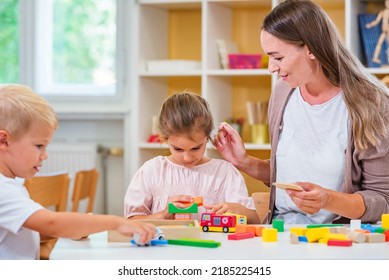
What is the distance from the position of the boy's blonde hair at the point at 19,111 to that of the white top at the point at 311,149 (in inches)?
30.2

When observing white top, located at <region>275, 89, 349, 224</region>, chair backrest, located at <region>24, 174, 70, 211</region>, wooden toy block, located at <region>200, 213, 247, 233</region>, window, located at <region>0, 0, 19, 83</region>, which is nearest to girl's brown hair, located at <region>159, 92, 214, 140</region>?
white top, located at <region>275, 89, 349, 224</region>

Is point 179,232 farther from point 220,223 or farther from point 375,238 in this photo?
point 375,238

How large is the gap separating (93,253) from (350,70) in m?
0.89

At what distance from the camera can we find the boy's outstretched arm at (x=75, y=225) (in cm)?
121

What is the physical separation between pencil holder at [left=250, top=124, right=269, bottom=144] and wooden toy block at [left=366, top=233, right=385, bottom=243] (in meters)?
2.04

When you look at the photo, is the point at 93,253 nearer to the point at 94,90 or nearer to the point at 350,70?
the point at 350,70

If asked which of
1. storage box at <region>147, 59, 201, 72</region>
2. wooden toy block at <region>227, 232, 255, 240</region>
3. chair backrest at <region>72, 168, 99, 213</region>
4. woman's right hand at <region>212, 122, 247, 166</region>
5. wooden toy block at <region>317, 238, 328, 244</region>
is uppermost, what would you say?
storage box at <region>147, 59, 201, 72</region>

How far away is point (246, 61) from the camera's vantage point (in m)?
3.40

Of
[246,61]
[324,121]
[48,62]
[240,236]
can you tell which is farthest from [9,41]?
[240,236]

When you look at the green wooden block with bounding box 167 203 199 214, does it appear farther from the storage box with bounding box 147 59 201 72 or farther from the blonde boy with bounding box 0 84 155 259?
the storage box with bounding box 147 59 201 72

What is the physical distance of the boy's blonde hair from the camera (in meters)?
1.28

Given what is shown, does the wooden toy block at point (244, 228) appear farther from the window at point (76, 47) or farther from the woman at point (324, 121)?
the window at point (76, 47)

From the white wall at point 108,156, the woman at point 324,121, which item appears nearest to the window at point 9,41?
the white wall at point 108,156

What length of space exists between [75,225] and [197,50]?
2585 mm
